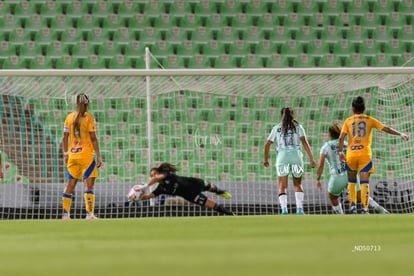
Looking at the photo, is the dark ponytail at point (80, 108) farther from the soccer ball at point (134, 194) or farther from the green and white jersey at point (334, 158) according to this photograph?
the green and white jersey at point (334, 158)

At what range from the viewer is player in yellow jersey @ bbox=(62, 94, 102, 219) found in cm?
1051

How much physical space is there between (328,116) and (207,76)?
5.62 ft

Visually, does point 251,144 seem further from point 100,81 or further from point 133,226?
point 133,226

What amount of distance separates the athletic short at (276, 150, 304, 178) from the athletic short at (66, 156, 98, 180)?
7.05 ft

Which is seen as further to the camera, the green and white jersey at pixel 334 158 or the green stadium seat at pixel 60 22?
the green stadium seat at pixel 60 22

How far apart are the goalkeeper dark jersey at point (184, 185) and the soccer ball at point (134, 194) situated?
405 millimetres

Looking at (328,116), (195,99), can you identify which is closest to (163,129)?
(195,99)

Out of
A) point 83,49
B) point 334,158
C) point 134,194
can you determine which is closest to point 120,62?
point 83,49

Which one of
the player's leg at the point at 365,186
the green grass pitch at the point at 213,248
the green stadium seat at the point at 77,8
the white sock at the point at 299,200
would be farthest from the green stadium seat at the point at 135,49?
the green grass pitch at the point at 213,248

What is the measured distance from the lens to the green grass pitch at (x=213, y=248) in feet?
Answer: 11.2

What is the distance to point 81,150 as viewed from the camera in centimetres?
1060

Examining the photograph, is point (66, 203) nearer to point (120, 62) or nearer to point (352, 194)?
point (352, 194)

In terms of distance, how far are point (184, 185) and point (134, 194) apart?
73 cm

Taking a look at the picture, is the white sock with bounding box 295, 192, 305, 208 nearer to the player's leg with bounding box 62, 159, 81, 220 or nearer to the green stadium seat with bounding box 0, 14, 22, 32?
the player's leg with bounding box 62, 159, 81, 220
